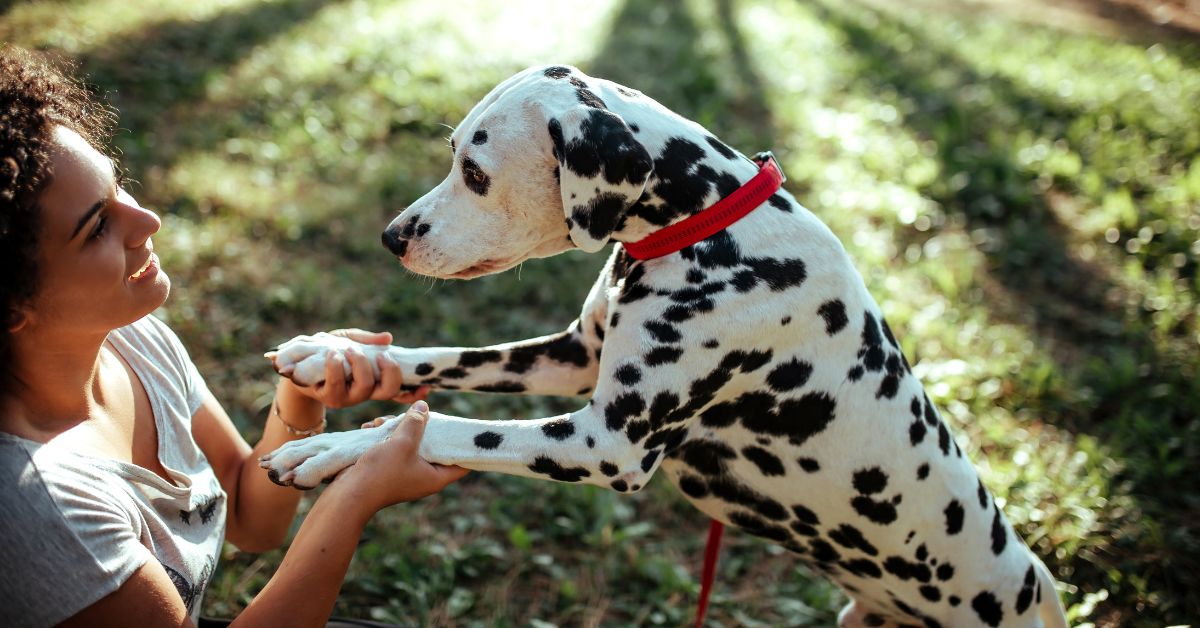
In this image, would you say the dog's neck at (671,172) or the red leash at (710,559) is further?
the red leash at (710,559)

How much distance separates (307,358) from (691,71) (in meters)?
7.29

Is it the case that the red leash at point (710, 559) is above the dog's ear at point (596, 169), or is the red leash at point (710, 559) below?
below

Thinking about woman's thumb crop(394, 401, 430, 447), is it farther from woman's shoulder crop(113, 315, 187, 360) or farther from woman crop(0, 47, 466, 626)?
woman's shoulder crop(113, 315, 187, 360)

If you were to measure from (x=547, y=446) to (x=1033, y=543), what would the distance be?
8.38ft

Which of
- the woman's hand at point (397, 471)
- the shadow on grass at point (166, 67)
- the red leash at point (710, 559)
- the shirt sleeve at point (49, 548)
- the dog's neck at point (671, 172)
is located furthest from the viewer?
the shadow on grass at point (166, 67)

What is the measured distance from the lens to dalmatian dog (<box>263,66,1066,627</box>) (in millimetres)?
2414

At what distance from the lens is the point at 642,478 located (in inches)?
97.2

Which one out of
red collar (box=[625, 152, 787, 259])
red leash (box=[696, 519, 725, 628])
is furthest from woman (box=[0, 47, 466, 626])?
red leash (box=[696, 519, 725, 628])

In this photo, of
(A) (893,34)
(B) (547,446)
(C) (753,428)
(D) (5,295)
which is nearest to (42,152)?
(D) (5,295)

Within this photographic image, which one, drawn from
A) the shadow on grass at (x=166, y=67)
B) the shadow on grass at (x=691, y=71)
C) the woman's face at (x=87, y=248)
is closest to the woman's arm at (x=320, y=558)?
the woman's face at (x=87, y=248)

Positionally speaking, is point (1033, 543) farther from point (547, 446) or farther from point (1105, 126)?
point (1105, 126)

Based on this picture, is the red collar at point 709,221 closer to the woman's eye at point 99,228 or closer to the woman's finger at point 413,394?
the woman's finger at point 413,394

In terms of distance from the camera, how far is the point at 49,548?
1.84 metres

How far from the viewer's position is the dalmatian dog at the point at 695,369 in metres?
2.41
